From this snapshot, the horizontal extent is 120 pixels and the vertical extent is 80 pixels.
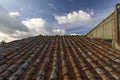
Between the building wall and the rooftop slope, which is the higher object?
the building wall

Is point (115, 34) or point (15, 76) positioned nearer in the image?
point (15, 76)

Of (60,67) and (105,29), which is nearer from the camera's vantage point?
(60,67)

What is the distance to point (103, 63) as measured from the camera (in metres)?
6.75

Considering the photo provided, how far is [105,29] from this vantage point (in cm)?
1250

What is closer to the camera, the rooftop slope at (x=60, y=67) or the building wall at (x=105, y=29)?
the rooftop slope at (x=60, y=67)

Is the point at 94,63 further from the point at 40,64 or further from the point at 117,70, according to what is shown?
the point at 40,64

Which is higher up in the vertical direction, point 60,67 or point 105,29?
point 105,29

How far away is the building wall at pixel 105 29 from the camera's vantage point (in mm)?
11156

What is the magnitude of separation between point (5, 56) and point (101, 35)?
8026mm

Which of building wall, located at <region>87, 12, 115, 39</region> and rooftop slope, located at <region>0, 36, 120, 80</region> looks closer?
rooftop slope, located at <region>0, 36, 120, 80</region>

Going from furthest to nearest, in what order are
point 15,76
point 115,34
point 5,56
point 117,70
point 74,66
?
point 115,34 → point 5,56 → point 74,66 → point 117,70 → point 15,76

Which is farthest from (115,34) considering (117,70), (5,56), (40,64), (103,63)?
(5,56)

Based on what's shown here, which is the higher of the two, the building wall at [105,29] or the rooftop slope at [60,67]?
the building wall at [105,29]

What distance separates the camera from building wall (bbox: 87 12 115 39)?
1116cm
